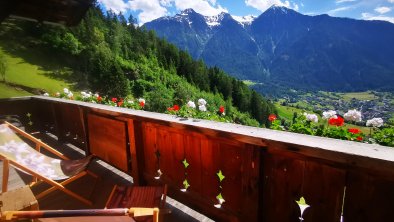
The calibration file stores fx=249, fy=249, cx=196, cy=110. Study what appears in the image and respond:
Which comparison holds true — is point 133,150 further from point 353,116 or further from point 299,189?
Result: point 353,116

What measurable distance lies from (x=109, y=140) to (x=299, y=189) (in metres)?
3.09

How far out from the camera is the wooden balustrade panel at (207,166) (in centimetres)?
225

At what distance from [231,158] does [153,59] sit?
6628 centimetres

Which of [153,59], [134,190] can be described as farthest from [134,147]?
[153,59]

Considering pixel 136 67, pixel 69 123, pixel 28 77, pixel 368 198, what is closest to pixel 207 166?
pixel 368 198

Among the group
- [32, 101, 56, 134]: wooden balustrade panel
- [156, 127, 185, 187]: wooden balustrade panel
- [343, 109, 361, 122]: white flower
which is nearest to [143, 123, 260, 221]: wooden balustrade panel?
[156, 127, 185, 187]: wooden balustrade panel

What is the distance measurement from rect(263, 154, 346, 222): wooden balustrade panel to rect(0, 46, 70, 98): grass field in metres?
38.1

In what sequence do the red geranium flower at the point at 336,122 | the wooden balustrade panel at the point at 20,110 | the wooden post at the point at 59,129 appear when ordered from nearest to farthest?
the red geranium flower at the point at 336,122, the wooden post at the point at 59,129, the wooden balustrade panel at the point at 20,110

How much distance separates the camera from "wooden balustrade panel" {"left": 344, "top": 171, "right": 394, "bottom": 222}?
5.04 feet

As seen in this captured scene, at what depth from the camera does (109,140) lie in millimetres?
4086

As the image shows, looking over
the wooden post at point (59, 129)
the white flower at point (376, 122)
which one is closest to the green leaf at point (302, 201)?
the white flower at point (376, 122)

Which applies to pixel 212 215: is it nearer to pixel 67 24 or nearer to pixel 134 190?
pixel 134 190

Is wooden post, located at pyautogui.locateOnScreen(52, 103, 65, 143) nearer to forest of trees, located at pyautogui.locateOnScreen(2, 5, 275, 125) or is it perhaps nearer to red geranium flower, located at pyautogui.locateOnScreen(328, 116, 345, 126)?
red geranium flower, located at pyautogui.locateOnScreen(328, 116, 345, 126)

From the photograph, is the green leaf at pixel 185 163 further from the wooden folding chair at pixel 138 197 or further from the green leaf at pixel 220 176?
the green leaf at pixel 220 176
